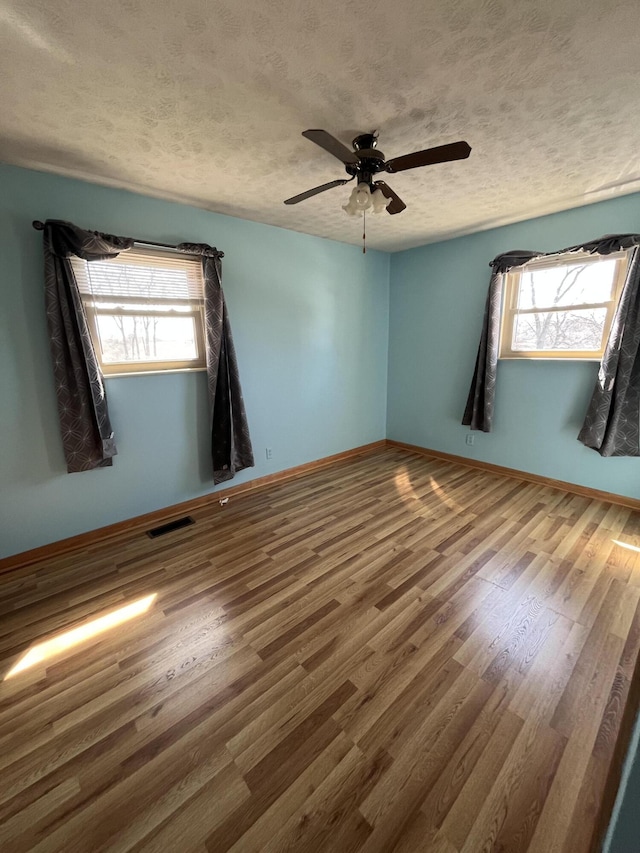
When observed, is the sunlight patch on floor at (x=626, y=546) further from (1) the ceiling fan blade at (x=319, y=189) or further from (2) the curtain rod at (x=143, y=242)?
(2) the curtain rod at (x=143, y=242)

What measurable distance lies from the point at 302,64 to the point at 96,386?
216 centimetres

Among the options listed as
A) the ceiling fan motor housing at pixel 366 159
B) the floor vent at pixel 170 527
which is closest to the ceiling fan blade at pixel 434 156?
the ceiling fan motor housing at pixel 366 159

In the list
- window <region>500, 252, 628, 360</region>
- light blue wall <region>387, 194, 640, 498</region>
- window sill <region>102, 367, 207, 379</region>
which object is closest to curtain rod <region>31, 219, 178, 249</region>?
window sill <region>102, 367, 207, 379</region>

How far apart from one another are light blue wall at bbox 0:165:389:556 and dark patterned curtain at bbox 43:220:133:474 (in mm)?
117

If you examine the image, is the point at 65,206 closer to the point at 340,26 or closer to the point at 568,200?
the point at 340,26

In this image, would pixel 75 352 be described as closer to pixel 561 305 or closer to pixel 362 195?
pixel 362 195

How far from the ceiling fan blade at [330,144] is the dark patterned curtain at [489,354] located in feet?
7.41

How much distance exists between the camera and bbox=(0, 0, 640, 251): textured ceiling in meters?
1.12

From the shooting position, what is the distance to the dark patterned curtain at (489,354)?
3.23 meters

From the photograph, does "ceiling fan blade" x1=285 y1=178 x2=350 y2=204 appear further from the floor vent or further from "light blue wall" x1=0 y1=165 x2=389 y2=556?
the floor vent

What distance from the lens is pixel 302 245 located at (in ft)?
11.2

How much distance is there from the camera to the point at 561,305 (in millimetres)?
3068

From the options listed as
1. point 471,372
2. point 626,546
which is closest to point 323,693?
point 626,546

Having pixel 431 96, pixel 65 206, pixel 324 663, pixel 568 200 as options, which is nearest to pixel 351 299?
pixel 568 200
